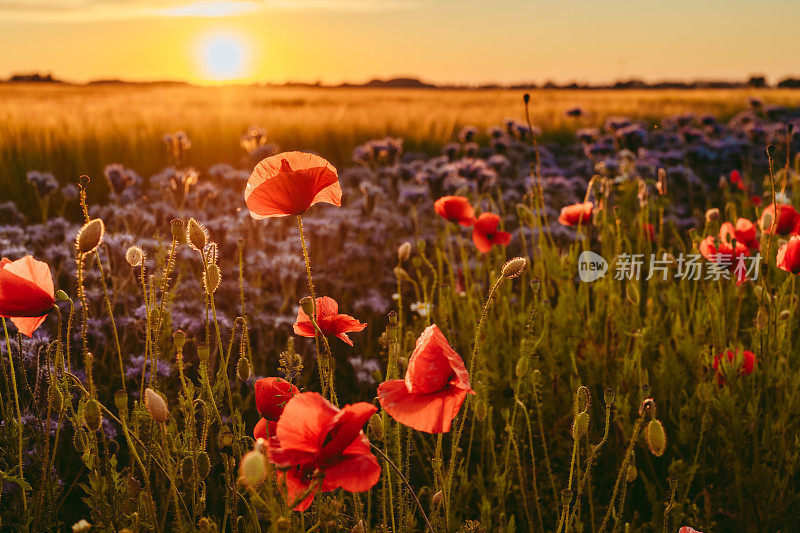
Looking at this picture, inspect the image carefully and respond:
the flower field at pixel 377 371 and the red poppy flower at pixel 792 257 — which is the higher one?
the red poppy flower at pixel 792 257

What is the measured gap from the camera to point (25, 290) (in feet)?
3.90

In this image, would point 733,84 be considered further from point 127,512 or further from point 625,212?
point 127,512

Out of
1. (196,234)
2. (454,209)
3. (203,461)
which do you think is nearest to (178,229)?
(196,234)

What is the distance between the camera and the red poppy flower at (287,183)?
1.16m

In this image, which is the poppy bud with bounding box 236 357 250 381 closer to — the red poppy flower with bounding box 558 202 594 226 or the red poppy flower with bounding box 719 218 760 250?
the red poppy flower with bounding box 558 202 594 226

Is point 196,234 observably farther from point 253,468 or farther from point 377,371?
point 377,371

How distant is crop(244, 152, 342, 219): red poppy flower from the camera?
116cm

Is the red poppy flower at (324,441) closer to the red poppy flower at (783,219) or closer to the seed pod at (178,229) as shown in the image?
the seed pod at (178,229)

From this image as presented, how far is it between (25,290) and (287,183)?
469 mm

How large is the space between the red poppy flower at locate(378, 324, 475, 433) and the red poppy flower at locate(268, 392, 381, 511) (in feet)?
0.28

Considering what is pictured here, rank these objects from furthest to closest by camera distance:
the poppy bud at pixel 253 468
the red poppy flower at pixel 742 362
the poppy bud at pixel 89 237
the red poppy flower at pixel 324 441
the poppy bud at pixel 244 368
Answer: the red poppy flower at pixel 742 362
the poppy bud at pixel 244 368
the poppy bud at pixel 89 237
the red poppy flower at pixel 324 441
the poppy bud at pixel 253 468

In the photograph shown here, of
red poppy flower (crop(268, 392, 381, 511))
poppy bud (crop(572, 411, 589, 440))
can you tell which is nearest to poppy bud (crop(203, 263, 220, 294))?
red poppy flower (crop(268, 392, 381, 511))

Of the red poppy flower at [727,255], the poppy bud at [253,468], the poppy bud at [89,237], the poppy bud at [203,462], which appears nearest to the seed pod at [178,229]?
the poppy bud at [89,237]

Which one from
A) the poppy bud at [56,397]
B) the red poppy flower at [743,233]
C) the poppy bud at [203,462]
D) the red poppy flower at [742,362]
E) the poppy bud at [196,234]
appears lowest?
the red poppy flower at [742,362]
